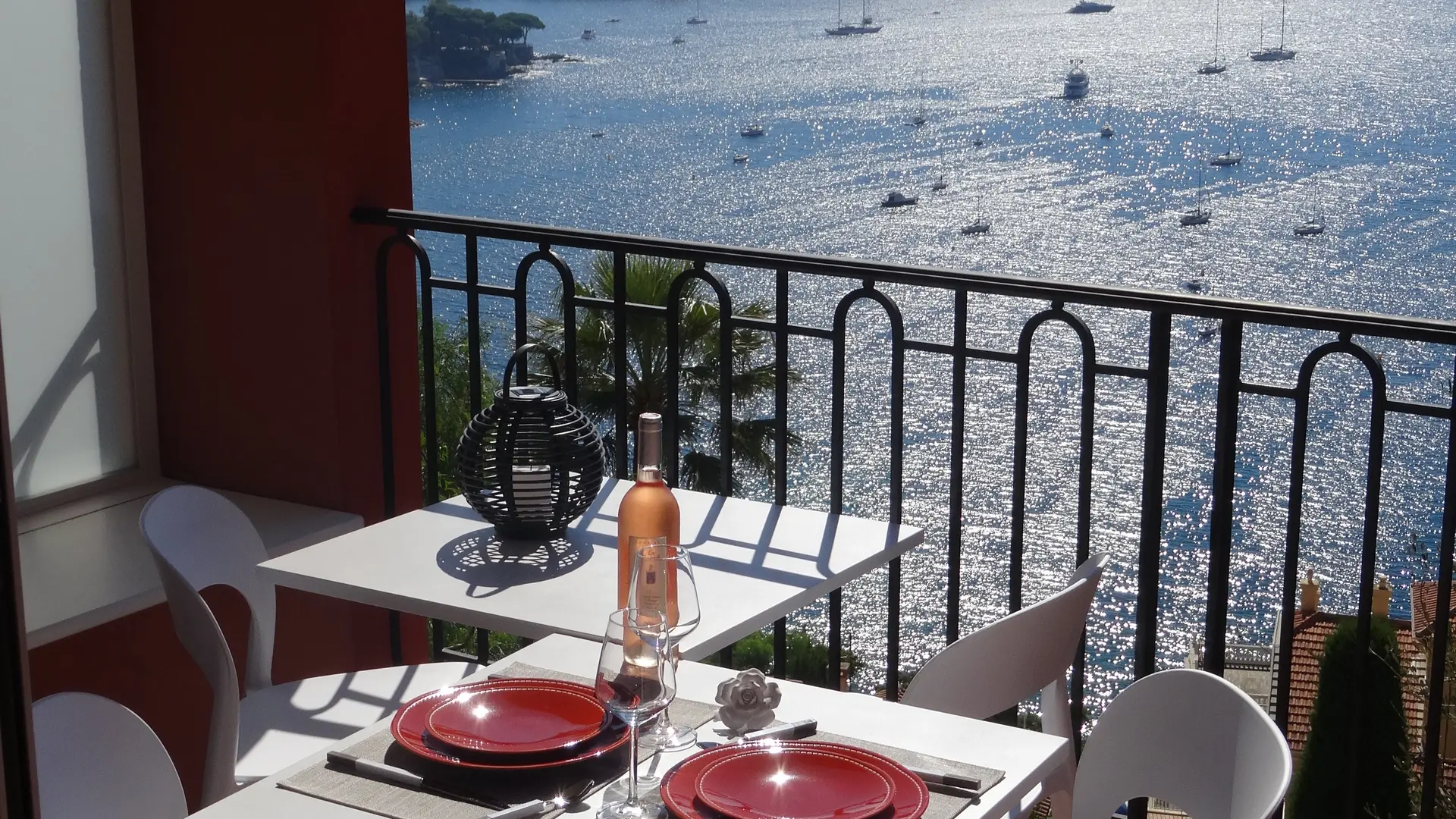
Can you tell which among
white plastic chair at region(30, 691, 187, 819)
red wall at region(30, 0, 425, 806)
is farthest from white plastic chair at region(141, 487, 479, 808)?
red wall at region(30, 0, 425, 806)

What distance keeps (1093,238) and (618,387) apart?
3086cm

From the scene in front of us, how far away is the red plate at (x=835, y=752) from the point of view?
1357mm

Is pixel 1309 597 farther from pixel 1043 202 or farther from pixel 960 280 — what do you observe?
pixel 960 280

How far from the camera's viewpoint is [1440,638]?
2.16 metres

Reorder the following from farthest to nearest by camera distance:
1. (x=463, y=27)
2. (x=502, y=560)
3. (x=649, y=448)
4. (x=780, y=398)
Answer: (x=463, y=27)
(x=780, y=398)
(x=502, y=560)
(x=649, y=448)

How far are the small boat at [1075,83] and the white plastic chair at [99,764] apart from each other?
110ft

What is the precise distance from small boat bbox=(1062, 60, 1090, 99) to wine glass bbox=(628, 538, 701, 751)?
3356 cm

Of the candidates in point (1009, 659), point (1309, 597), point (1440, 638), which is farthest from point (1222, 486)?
point (1309, 597)

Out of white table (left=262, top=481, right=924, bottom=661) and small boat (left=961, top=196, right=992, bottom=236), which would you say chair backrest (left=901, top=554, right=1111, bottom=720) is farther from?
small boat (left=961, top=196, right=992, bottom=236)

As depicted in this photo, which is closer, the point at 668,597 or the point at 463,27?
the point at 668,597

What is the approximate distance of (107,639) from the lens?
9.31 feet

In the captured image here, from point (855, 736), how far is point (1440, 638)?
3.61 ft

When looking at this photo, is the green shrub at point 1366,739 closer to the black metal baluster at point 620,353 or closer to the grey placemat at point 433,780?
the black metal baluster at point 620,353

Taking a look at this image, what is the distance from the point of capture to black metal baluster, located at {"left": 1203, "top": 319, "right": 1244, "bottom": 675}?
92.3 inches
